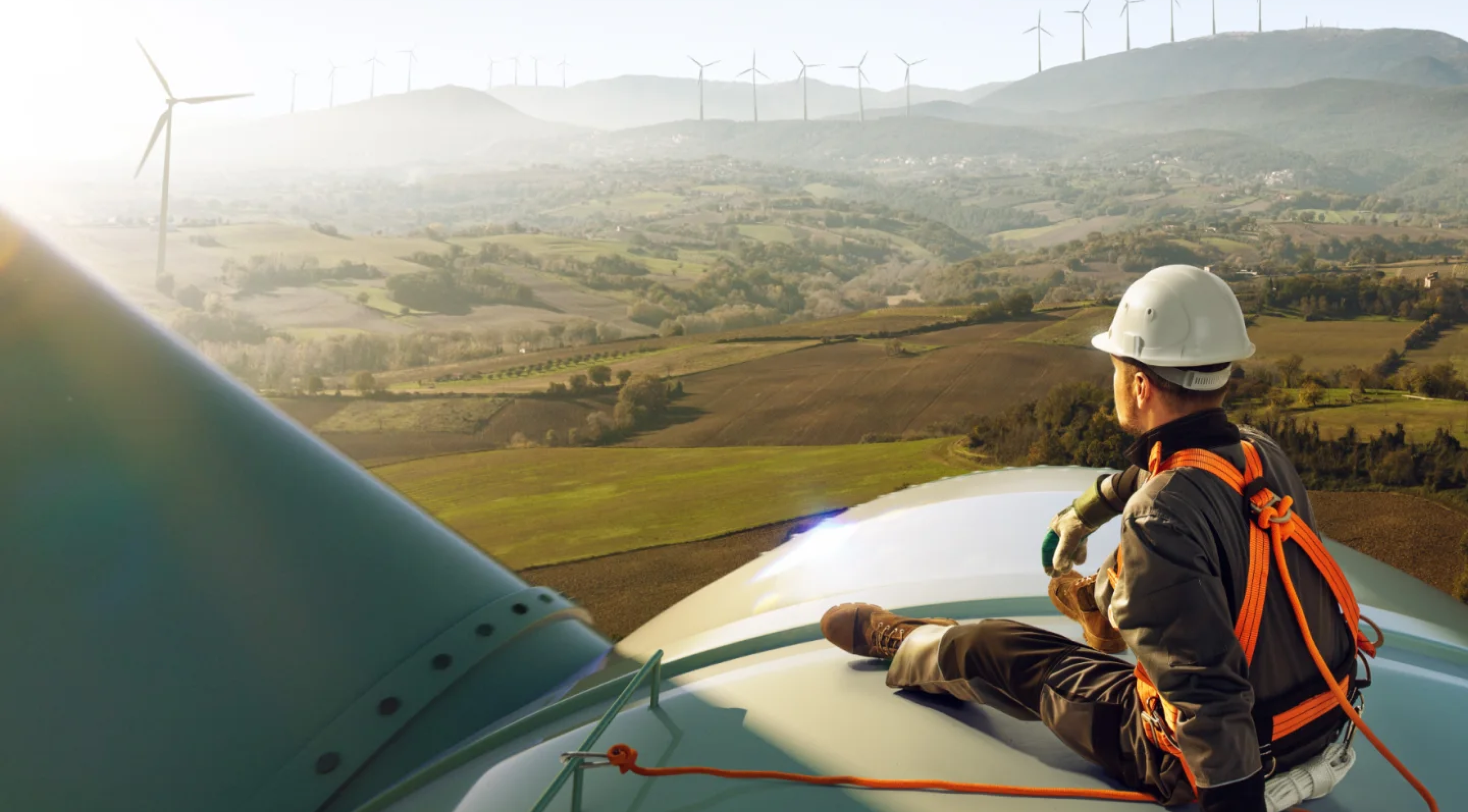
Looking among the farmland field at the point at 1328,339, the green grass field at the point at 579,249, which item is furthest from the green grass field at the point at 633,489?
the green grass field at the point at 579,249

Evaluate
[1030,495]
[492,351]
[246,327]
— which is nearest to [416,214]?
[246,327]

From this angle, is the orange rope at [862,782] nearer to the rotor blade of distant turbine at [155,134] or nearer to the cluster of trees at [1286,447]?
the cluster of trees at [1286,447]

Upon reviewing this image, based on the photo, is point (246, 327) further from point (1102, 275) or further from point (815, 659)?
point (815, 659)

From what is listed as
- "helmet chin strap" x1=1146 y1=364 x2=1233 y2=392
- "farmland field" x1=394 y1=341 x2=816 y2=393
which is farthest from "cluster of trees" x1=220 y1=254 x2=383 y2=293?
"helmet chin strap" x1=1146 y1=364 x2=1233 y2=392

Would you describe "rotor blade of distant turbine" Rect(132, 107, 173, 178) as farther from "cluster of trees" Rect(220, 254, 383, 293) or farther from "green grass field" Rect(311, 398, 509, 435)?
"cluster of trees" Rect(220, 254, 383, 293)

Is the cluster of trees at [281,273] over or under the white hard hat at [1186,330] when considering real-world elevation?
over

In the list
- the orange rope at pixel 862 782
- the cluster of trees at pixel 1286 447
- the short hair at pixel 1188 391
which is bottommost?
the cluster of trees at pixel 1286 447
